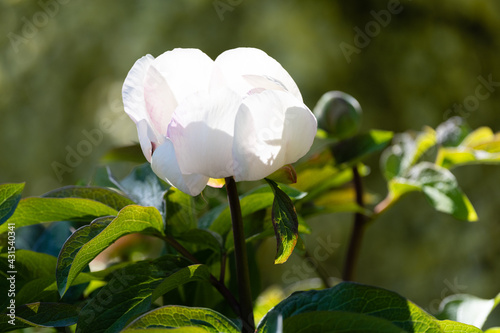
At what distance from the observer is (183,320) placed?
0.25 m

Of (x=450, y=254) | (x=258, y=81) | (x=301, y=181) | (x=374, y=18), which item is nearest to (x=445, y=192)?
(x=301, y=181)

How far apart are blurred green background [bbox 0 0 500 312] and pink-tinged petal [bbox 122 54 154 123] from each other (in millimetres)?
977

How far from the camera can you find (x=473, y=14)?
1.41m

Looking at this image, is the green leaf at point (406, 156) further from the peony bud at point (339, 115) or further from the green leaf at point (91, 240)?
the green leaf at point (91, 240)

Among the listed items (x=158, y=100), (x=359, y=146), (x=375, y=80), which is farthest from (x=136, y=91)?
(x=375, y=80)

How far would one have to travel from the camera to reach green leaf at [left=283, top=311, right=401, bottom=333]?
0.79ft

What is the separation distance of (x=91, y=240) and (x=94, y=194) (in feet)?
0.26

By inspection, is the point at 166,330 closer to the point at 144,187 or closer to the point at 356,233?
the point at 144,187

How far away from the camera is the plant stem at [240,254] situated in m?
0.28

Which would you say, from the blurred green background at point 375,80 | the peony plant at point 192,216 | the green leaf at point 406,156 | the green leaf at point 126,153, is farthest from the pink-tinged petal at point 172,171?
the blurred green background at point 375,80

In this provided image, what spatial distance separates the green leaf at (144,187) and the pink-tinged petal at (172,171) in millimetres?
76

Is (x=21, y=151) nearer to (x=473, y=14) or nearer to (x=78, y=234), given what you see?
(x=473, y=14)

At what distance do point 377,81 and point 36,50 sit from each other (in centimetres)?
105

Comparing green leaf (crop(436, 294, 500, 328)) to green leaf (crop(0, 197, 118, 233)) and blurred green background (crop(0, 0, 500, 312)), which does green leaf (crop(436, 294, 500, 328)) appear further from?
blurred green background (crop(0, 0, 500, 312))
